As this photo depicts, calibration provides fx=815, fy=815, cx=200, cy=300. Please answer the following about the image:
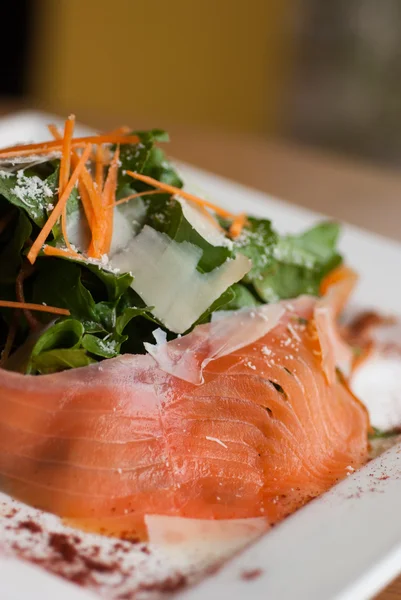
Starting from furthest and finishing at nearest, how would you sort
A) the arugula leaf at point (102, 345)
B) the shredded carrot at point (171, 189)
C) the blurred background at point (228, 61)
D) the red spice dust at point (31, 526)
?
the blurred background at point (228, 61), the shredded carrot at point (171, 189), the arugula leaf at point (102, 345), the red spice dust at point (31, 526)

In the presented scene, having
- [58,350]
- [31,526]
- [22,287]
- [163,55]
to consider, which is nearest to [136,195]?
[22,287]

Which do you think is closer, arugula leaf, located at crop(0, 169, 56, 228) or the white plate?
the white plate

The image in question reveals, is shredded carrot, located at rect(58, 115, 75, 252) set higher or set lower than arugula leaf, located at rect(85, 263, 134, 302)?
higher

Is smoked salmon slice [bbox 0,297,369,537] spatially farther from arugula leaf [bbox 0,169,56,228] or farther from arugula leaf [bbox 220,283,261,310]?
arugula leaf [bbox 0,169,56,228]

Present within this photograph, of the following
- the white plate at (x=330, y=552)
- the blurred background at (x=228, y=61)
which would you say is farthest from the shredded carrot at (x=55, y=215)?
the blurred background at (x=228, y=61)

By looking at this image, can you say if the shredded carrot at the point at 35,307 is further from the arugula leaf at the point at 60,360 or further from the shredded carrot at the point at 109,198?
the shredded carrot at the point at 109,198

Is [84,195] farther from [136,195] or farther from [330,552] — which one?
[330,552]

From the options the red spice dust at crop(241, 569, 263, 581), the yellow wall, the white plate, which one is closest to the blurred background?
the yellow wall
